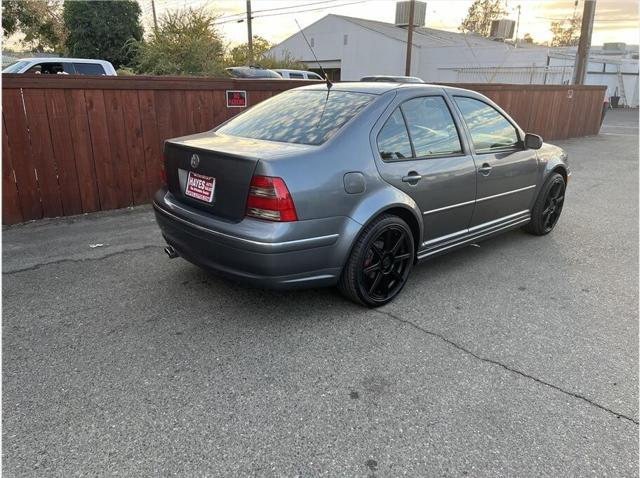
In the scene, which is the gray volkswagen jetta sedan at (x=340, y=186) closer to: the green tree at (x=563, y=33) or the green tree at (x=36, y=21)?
the green tree at (x=36, y=21)

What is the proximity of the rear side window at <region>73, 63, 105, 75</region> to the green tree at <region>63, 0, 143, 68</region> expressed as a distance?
19275 millimetres

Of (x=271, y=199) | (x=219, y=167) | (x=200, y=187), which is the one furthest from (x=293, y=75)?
(x=271, y=199)

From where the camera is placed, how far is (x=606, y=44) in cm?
4803

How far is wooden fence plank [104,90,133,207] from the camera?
5551 millimetres

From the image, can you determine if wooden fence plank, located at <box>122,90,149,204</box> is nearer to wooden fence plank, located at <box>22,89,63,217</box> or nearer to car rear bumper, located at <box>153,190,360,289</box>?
wooden fence plank, located at <box>22,89,63,217</box>

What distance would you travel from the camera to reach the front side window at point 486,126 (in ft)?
13.6

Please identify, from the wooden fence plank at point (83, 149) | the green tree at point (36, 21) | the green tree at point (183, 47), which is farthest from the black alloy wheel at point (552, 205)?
the green tree at point (36, 21)

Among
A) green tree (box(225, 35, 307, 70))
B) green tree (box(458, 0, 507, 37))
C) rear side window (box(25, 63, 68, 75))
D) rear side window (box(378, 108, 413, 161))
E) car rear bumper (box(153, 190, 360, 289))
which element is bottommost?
car rear bumper (box(153, 190, 360, 289))

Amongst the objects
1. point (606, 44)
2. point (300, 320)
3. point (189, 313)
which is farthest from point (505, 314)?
point (606, 44)

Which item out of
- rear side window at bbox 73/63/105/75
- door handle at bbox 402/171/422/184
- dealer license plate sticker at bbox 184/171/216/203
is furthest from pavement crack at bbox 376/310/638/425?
rear side window at bbox 73/63/105/75

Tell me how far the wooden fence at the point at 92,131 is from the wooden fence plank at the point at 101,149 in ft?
0.04

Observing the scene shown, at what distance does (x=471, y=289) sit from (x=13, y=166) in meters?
4.70

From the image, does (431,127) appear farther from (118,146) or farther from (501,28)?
(501,28)

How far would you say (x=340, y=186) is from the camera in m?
3.09
